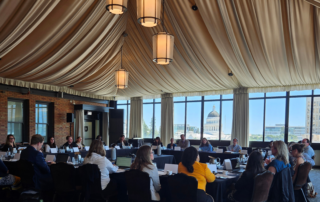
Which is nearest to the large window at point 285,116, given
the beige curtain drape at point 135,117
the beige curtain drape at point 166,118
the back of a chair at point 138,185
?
the beige curtain drape at point 166,118

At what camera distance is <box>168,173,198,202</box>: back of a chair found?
3.48 metres

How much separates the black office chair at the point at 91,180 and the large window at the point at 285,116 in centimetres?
906

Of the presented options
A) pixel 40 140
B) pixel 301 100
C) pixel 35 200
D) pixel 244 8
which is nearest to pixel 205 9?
pixel 244 8

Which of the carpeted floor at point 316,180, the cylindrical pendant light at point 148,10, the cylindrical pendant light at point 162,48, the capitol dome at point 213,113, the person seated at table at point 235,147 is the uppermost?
the cylindrical pendant light at point 148,10

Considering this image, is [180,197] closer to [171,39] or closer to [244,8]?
[171,39]

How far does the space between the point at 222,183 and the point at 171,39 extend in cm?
289

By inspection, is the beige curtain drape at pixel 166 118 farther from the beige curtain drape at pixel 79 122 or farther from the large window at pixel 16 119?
the large window at pixel 16 119

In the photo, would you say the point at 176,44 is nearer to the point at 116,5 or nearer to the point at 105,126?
the point at 116,5

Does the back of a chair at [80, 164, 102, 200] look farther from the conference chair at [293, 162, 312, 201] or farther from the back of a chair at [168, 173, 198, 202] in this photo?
the conference chair at [293, 162, 312, 201]

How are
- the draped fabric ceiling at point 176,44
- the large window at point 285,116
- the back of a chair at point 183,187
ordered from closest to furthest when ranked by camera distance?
1. the back of a chair at point 183,187
2. the draped fabric ceiling at point 176,44
3. the large window at point 285,116

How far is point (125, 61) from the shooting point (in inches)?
430

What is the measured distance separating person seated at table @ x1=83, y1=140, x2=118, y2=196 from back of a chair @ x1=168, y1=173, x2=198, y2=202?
135 cm

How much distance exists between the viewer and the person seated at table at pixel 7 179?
487 centimetres

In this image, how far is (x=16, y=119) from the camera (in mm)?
10719
